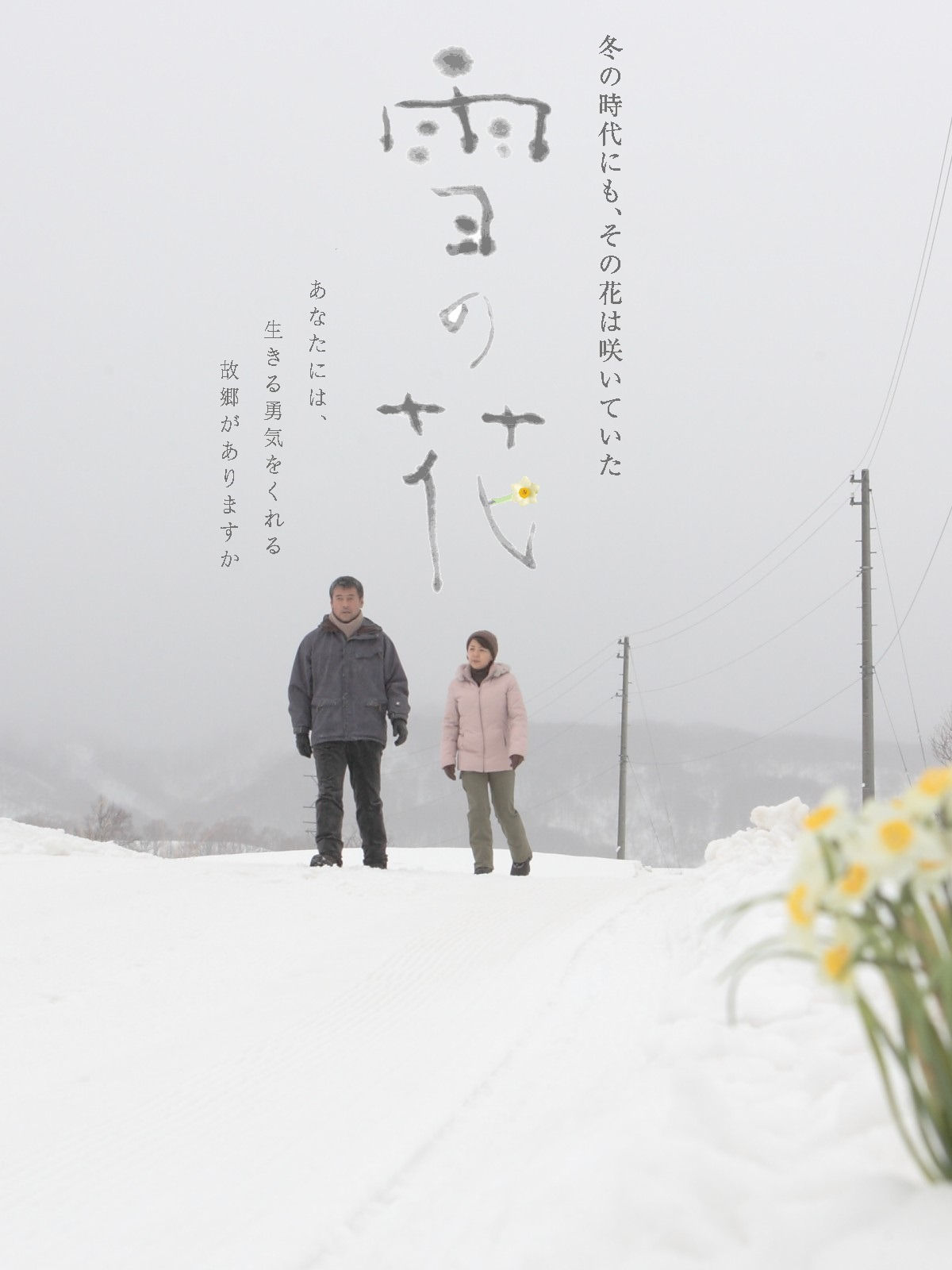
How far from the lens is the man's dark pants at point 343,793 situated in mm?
7652

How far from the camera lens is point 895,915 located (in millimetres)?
1249

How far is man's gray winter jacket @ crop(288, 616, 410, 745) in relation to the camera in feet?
25.2

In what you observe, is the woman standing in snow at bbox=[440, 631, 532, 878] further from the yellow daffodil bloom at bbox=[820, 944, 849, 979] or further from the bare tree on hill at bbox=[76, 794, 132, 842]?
the bare tree on hill at bbox=[76, 794, 132, 842]

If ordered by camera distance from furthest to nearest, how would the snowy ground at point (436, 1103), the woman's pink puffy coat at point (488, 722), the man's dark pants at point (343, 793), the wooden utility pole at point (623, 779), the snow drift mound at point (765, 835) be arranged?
the wooden utility pole at point (623, 779)
the woman's pink puffy coat at point (488, 722)
the man's dark pants at point (343, 793)
the snow drift mound at point (765, 835)
the snowy ground at point (436, 1103)

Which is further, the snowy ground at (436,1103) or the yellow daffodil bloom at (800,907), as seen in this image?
the snowy ground at (436,1103)

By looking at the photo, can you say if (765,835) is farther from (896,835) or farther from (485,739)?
(896,835)

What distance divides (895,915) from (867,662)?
19051 mm

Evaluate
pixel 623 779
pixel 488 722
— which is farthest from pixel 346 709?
pixel 623 779

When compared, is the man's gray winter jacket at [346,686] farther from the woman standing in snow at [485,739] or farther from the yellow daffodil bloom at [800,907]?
the yellow daffodil bloom at [800,907]

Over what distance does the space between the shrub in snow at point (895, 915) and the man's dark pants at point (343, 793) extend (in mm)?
6481

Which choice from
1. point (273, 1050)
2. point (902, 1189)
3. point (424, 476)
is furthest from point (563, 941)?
point (424, 476)

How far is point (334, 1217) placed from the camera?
6.35ft

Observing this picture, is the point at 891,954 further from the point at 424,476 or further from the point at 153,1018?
the point at 424,476

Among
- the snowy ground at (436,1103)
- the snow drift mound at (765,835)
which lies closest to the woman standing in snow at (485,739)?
the snow drift mound at (765,835)
